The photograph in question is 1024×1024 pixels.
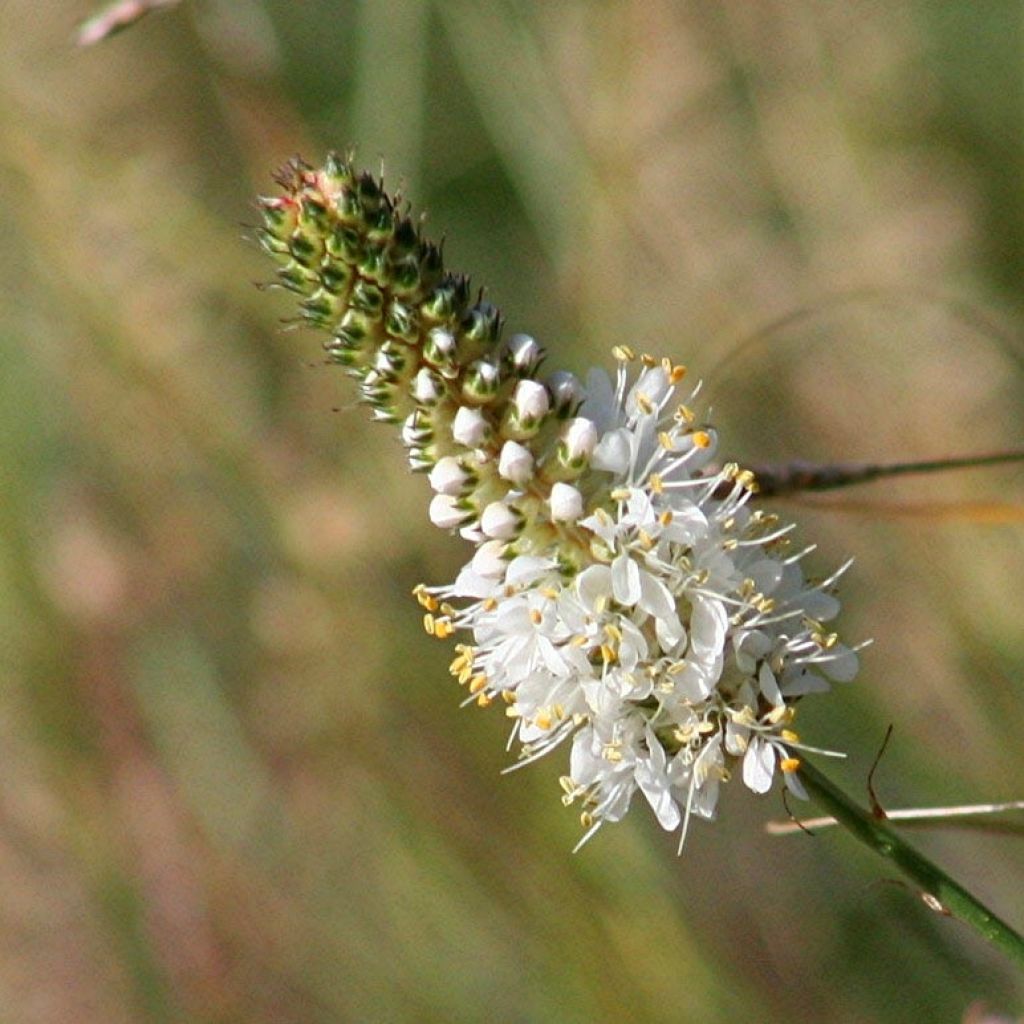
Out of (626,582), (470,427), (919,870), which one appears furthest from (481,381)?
(919,870)

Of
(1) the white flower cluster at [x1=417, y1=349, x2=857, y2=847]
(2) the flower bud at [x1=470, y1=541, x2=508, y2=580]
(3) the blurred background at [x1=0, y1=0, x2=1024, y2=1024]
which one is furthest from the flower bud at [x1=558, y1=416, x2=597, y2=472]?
(3) the blurred background at [x1=0, y1=0, x2=1024, y2=1024]

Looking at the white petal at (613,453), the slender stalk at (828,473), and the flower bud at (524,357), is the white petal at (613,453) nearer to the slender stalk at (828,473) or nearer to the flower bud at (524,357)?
the flower bud at (524,357)

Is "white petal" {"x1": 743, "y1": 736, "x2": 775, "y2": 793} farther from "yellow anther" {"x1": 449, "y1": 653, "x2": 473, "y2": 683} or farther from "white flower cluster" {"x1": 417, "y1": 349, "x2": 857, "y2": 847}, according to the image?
"yellow anther" {"x1": 449, "y1": 653, "x2": 473, "y2": 683}

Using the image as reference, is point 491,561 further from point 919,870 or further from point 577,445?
point 919,870

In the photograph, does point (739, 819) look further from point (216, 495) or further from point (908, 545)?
point (216, 495)

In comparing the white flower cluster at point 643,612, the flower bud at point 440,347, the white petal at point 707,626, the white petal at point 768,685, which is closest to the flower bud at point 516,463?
the white flower cluster at point 643,612
